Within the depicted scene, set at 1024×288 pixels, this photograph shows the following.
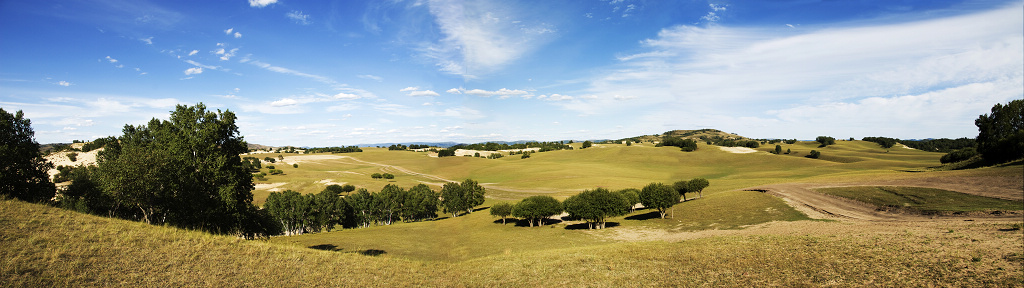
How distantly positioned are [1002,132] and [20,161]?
124224mm

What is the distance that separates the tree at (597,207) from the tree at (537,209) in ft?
12.6

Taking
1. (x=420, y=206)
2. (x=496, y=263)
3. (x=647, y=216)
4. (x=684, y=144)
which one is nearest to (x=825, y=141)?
(x=684, y=144)

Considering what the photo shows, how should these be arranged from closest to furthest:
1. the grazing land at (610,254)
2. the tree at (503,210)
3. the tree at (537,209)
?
1. the grazing land at (610,254)
2. the tree at (537,209)
3. the tree at (503,210)

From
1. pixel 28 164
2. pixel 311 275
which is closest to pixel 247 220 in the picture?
pixel 28 164

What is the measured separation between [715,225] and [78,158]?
6715 inches

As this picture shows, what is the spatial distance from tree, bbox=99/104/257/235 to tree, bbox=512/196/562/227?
38466mm

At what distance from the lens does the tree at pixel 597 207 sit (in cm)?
5203

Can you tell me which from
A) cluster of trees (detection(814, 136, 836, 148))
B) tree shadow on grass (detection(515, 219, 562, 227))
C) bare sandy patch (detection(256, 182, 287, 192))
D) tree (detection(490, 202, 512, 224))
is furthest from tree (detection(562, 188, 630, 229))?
cluster of trees (detection(814, 136, 836, 148))

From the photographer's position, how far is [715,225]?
44156mm

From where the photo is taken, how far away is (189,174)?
30.3 meters

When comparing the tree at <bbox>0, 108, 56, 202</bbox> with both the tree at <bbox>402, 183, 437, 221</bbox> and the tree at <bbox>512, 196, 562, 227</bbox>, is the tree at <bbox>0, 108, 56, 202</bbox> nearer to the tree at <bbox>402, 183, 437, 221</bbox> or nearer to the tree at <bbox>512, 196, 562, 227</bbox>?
the tree at <bbox>402, 183, 437, 221</bbox>

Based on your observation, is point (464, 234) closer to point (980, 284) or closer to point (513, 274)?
point (513, 274)

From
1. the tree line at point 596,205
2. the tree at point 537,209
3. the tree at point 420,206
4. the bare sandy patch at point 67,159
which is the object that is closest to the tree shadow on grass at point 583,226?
the tree line at point 596,205

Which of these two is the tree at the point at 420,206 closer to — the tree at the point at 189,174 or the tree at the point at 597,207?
the tree at the point at 597,207
